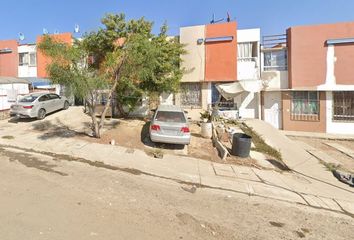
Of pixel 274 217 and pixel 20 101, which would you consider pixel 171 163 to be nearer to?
pixel 274 217

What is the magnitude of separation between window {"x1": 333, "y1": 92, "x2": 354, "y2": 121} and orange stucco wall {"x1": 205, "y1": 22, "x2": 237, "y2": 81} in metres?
7.12

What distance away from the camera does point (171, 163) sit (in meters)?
9.58

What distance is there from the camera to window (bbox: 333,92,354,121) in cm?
1770

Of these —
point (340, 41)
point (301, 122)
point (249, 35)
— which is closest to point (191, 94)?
point (249, 35)

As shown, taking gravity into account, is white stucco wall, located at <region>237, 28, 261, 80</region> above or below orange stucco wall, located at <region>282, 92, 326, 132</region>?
above

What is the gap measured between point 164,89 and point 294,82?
9065 mm

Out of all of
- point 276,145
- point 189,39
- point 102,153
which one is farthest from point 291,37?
point 102,153

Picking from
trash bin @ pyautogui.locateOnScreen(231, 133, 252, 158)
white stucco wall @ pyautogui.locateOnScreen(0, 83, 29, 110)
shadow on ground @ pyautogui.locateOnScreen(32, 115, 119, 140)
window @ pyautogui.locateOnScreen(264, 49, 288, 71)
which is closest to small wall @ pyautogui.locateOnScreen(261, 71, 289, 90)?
window @ pyautogui.locateOnScreen(264, 49, 288, 71)

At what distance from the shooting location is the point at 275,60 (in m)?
18.6

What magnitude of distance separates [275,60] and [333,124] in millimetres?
5999

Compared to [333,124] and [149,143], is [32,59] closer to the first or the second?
[149,143]

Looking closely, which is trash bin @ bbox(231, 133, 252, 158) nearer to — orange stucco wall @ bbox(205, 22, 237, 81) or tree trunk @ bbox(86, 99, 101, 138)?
tree trunk @ bbox(86, 99, 101, 138)

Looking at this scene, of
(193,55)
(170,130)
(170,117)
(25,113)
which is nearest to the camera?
(170,130)

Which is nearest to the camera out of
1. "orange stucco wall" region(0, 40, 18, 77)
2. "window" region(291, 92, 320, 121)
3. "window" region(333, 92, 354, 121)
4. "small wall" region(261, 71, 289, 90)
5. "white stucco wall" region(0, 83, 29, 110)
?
"white stucco wall" region(0, 83, 29, 110)
